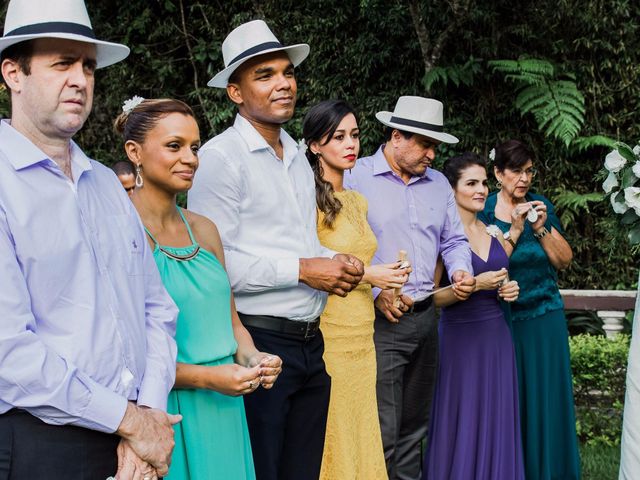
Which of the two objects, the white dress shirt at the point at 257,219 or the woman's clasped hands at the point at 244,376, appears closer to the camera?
the woman's clasped hands at the point at 244,376

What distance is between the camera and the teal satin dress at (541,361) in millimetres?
5406

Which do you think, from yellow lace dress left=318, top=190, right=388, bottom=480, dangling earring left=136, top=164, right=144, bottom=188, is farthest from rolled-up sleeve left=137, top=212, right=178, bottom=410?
yellow lace dress left=318, top=190, right=388, bottom=480

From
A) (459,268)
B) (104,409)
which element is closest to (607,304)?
(459,268)

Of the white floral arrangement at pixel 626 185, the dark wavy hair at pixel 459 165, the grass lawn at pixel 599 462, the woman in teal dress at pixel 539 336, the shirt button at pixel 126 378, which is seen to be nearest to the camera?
the shirt button at pixel 126 378

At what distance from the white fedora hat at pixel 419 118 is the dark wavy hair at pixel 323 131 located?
54 cm

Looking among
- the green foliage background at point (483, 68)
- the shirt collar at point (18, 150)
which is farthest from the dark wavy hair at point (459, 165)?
the shirt collar at point (18, 150)

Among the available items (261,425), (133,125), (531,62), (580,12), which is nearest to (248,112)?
(133,125)

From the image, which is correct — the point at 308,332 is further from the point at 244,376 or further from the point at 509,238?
the point at 509,238

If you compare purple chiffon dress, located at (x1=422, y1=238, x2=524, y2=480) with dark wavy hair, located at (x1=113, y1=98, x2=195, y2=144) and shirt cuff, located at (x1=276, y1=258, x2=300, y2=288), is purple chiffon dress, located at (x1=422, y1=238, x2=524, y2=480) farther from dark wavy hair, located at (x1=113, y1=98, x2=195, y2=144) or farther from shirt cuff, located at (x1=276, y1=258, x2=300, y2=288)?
dark wavy hair, located at (x1=113, y1=98, x2=195, y2=144)

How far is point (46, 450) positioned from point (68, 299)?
1.21ft

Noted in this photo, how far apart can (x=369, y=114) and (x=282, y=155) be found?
496 cm

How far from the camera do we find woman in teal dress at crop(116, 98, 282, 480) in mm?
2908

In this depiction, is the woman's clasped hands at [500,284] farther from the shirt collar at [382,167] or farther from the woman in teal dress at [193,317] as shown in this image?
the woman in teal dress at [193,317]

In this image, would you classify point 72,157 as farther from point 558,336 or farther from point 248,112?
point 558,336
